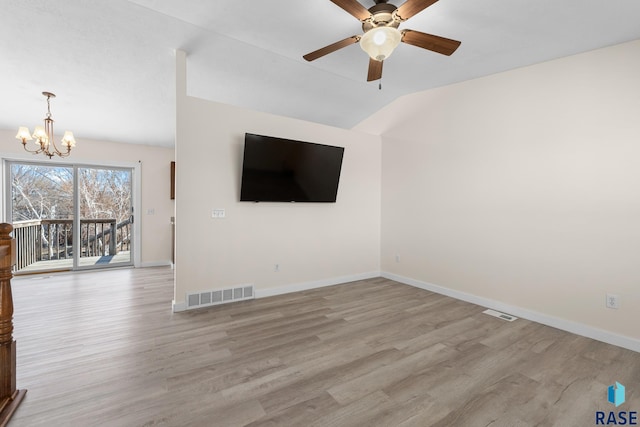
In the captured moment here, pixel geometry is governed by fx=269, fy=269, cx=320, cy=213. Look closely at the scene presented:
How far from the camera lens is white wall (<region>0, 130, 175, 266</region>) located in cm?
517

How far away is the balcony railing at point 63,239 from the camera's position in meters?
4.81

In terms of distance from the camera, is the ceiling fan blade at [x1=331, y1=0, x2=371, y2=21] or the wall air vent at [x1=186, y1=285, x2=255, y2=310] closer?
the ceiling fan blade at [x1=331, y1=0, x2=371, y2=21]

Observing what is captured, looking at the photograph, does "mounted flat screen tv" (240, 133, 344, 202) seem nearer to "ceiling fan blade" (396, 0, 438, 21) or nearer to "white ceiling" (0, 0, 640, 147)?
"white ceiling" (0, 0, 640, 147)

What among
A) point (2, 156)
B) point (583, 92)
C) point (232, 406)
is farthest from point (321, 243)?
point (2, 156)

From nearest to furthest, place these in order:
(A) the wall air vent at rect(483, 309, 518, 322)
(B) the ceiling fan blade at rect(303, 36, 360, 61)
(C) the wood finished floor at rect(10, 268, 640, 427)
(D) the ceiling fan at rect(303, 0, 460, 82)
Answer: (C) the wood finished floor at rect(10, 268, 640, 427) → (D) the ceiling fan at rect(303, 0, 460, 82) → (B) the ceiling fan blade at rect(303, 36, 360, 61) → (A) the wall air vent at rect(483, 309, 518, 322)

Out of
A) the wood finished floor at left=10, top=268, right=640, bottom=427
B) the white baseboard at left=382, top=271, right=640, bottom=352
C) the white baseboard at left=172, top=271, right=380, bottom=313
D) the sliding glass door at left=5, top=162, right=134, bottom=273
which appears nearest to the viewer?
the wood finished floor at left=10, top=268, right=640, bottom=427

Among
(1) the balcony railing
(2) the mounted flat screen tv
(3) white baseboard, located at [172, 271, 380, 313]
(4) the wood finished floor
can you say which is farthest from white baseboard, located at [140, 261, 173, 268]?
(2) the mounted flat screen tv

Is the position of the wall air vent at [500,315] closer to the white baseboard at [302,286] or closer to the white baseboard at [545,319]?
the white baseboard at [545,319]

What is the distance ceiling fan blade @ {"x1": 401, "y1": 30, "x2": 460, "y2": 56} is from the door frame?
5.56 m

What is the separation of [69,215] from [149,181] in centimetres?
146

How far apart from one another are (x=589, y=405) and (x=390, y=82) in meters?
3.81

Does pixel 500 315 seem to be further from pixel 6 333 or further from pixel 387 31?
pixel 6 333

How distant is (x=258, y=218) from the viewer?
145 inches

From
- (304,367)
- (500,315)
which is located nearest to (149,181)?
(304,367)
